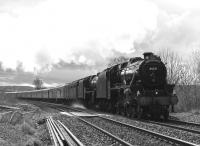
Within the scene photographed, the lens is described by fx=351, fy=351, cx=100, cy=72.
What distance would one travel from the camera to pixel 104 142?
39.5ft

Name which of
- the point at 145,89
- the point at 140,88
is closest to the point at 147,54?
the point at 145,89

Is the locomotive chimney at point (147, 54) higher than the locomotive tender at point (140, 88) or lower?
higher

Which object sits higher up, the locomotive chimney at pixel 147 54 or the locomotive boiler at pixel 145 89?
the locomotive chimney at pixel 147 54

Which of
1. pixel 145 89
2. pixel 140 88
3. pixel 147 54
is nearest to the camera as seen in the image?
pixel 140 88

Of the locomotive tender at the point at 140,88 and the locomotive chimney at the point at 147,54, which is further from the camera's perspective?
the locomotive chimney at the point at 147,54

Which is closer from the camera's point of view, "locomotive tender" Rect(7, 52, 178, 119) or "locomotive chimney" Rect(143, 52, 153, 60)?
"locomotive tender" Rect(7, 52, 178, 119)

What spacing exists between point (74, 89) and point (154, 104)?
2392 centimetres

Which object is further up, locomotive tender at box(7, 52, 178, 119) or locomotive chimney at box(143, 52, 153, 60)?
locomotive chimney at box(143, 52, 153, 60)

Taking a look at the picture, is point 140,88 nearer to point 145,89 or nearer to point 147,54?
point 145,89

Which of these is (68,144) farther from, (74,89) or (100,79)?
(74,89)

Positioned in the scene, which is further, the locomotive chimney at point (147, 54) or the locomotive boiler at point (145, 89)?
the locomotive chimney at point (147, 54)

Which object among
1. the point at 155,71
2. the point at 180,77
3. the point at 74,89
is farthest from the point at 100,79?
the point at 180,77

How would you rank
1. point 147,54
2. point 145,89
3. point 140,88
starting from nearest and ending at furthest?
point 140,88
point 145,89
point 147,54

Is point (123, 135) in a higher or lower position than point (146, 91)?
lower
